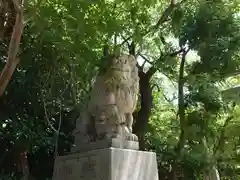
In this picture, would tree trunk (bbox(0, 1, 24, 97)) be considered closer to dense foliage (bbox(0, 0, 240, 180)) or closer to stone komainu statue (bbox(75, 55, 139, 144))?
dense foliage (bbox(0, 0, 240, 180))

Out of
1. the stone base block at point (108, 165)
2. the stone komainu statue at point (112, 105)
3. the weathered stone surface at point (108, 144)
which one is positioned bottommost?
the stone base block at point (108, 165)

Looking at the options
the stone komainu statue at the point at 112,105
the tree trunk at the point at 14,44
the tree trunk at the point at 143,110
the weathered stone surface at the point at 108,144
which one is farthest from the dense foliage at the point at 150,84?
the tree trunk at the point at 14,44

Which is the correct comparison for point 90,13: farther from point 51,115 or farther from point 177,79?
point 177,79

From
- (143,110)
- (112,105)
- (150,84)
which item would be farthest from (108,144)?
(150,84)

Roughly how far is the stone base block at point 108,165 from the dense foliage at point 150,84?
1.08 m

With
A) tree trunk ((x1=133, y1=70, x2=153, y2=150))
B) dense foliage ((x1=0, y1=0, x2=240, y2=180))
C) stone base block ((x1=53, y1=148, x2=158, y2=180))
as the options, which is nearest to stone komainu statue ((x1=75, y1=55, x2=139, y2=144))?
stone base block ((x1=53, y1=148, x2=158, y2=180))

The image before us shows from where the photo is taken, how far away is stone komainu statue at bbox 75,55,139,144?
18.9 ft

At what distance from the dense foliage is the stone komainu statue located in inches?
16.8

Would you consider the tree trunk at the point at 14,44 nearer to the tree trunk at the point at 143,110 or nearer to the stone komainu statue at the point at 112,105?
the stone komainu statue at the point at 112,105

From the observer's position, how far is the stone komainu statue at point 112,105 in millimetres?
5746

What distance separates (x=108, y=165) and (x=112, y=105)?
904mm

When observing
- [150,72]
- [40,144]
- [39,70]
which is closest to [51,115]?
[40,144]

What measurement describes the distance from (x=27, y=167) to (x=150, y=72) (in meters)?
3.35

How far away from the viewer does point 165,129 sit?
10.5 meters
